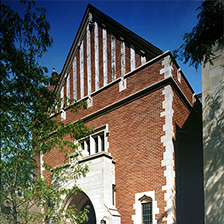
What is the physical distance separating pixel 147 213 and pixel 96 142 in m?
5.33

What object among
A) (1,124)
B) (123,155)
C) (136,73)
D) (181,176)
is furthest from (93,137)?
(1,124)

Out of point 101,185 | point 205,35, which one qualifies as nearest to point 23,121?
point 101,185

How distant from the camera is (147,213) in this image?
41.7 ft

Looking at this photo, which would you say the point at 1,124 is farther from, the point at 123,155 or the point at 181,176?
the point at 181,176

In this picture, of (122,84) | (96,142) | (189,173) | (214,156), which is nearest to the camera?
(214,156)

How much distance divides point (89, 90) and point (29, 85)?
730 cm

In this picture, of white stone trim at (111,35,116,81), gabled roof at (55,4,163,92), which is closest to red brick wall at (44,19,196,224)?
gabled roof at (55,4,163,92)

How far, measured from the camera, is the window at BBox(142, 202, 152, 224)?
41.3 feet

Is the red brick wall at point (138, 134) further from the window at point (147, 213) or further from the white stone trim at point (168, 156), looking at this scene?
the window at point (147, 213)

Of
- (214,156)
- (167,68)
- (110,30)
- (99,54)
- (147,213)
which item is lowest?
(147,213)

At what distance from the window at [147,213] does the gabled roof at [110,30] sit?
804 cm

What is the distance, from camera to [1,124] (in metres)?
10.4

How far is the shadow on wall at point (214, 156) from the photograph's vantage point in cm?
985

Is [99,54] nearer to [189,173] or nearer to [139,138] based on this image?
[139,138]
